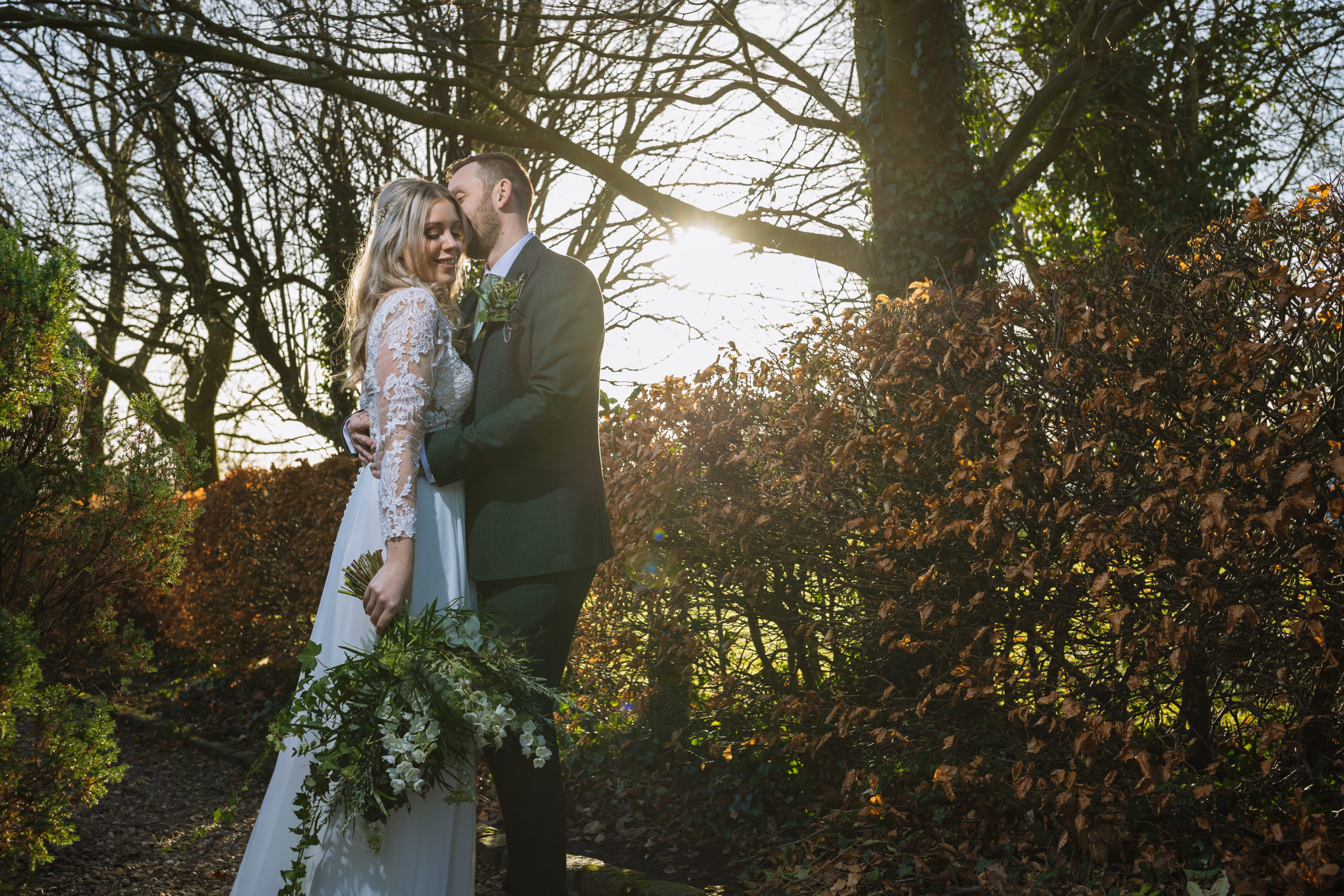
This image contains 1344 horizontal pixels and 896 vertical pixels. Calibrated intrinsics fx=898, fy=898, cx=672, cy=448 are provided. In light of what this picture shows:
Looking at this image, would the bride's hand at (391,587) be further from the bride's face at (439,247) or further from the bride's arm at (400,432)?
the bride's face at (439,247)

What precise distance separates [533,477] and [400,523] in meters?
0.37

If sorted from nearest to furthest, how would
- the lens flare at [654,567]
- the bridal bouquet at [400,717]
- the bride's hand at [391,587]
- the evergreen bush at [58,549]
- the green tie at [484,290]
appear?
the bridal bouquet at [400,717], the bride's hand at [391,587], the green tie at [484,290], the evergreen bush at [58,549], the lens flare at [654,567]

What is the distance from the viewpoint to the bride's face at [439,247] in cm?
256

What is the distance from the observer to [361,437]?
253 centimetres

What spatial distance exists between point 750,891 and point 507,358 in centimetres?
232

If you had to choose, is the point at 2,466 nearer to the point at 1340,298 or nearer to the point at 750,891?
the point at 750,891

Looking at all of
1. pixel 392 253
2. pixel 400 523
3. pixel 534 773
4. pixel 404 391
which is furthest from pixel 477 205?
pixel 534 773

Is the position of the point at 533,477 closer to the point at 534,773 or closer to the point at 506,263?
the point at 506,263

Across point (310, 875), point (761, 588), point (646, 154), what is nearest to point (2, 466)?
point (310, 875)

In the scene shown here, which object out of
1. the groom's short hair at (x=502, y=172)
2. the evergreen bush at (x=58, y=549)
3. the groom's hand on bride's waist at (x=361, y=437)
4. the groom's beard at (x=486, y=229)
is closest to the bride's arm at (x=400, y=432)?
the groom's hand on bride's waist at (x=361, y=437)

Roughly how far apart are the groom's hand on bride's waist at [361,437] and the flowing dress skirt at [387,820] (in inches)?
2.0

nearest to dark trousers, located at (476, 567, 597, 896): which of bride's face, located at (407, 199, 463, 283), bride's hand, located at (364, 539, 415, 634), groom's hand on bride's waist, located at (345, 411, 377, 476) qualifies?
bride's hand, located at (364, 539, 415, 634)

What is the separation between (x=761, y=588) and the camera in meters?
4.07

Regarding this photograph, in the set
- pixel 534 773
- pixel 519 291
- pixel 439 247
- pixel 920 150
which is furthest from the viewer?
pixel 920 150
